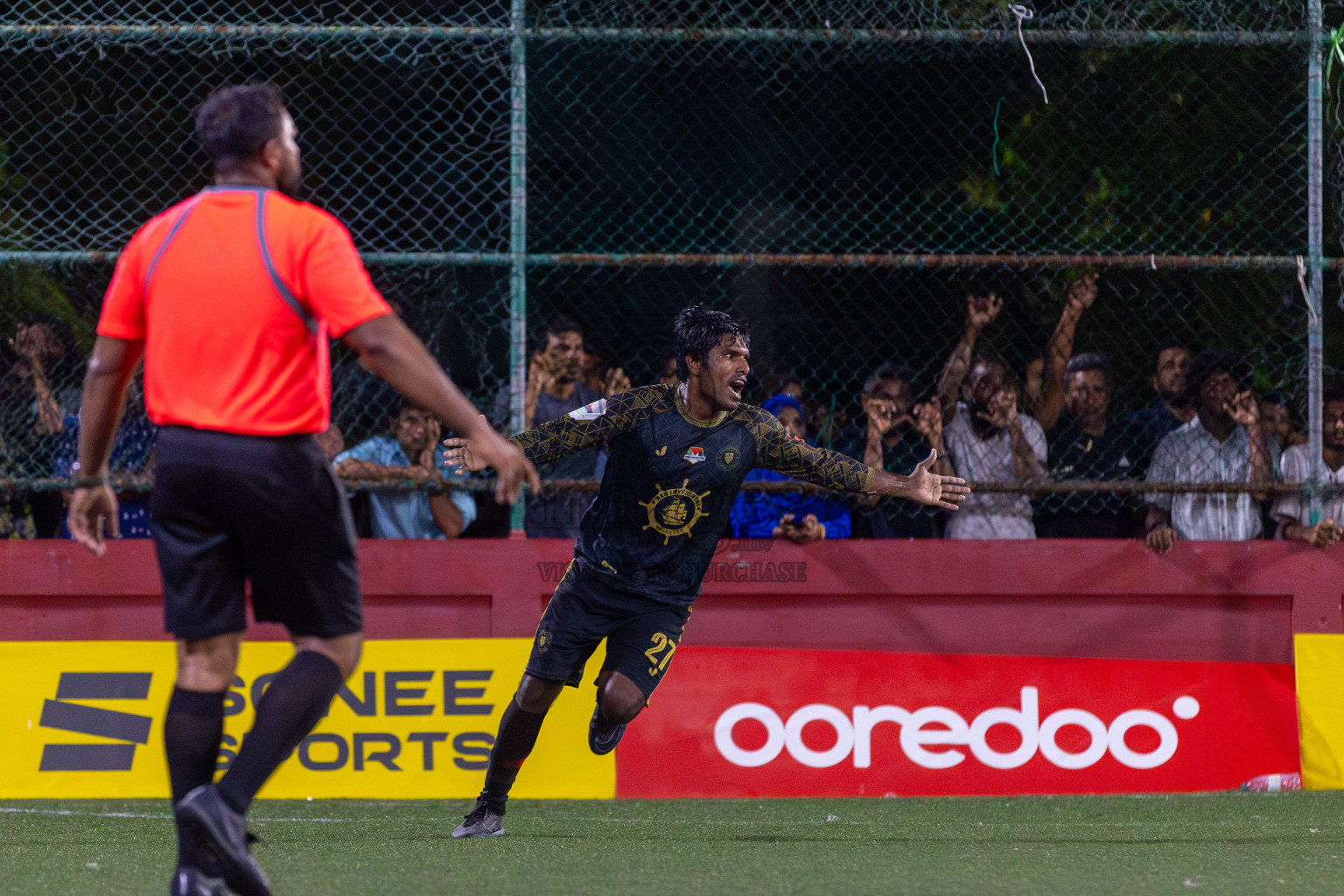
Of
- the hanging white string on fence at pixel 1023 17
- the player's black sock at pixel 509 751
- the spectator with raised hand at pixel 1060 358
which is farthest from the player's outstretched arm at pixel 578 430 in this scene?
the hanging white string on fence at pixel 1023 17

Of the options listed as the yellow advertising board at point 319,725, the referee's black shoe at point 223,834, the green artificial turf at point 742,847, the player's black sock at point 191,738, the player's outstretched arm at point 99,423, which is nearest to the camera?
the referee's black shoe at point 223,834

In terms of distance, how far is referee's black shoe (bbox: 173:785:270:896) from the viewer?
3.19 m

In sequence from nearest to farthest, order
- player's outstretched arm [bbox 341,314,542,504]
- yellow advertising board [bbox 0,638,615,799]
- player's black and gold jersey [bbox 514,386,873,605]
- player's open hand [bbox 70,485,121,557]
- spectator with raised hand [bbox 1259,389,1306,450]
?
player's outstretched arm [bbox 341,314,542,504] < player's open hand [bbox 70,485,121,557] < player's black and gold jersey [bbox 514,386,873,605] < yellow advertising board [bbox 0,638,615,799] < spectator with raised hand [bbox 1259,389,1306,450]

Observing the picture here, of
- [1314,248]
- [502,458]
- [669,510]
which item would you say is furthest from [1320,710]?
[502,458]

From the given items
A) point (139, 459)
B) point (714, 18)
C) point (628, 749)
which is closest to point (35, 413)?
point (139, 459)

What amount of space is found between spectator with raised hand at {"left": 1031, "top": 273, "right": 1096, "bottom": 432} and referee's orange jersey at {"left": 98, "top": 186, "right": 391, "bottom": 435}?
16.6ft

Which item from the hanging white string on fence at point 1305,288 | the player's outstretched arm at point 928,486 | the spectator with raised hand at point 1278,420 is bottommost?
the player's outstretched arm at point 928,486

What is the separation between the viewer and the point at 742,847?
17.4ft

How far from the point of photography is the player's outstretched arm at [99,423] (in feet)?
11.6

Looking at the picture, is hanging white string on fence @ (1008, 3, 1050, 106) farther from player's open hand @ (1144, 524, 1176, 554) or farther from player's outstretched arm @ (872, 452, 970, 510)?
player's outstretched arm @ (872, 452, 970, 510)

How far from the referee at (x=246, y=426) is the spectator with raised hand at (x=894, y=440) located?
4366 mm

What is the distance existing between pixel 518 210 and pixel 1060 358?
2838 mm

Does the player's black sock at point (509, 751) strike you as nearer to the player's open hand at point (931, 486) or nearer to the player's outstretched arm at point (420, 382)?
the player's open hand at point (931, 486)

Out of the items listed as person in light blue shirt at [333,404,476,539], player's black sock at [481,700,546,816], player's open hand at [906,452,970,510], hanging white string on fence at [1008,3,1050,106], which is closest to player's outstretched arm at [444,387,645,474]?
player's black sock at [481,700,546,816]
